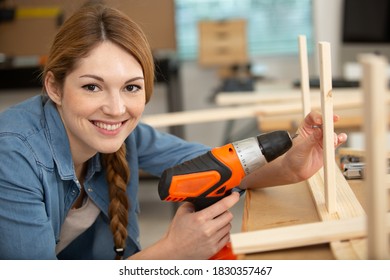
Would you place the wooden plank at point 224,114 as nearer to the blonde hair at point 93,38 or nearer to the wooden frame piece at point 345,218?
the blonde hair at point 93,38

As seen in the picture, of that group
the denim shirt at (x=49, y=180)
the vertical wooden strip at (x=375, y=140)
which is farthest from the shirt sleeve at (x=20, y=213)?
the vertical wooden strip at (x=375, y=140)

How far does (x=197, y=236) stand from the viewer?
1191mm

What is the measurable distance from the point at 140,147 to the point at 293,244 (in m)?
0.77

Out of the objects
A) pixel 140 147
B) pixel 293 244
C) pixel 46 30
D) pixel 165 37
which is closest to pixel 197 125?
pixel 165 37

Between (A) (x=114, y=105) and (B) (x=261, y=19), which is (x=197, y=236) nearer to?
(A) (x=114, y=105)

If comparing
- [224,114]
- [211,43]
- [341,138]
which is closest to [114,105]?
[341,138]

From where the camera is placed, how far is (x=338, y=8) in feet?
15.3

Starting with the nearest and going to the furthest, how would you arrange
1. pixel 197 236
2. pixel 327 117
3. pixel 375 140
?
pixel 375 140
pixel 327 117
pixel 197 236

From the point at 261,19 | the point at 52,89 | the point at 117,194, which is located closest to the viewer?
the point at 52,89

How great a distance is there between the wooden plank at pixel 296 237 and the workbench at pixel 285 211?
2cm

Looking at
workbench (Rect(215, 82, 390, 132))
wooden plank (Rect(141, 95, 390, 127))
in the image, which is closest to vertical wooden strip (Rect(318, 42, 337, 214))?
wooden plank (Rect(141, 95, 390, 127))

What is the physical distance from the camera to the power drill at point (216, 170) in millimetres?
1148

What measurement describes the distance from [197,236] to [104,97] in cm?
37
